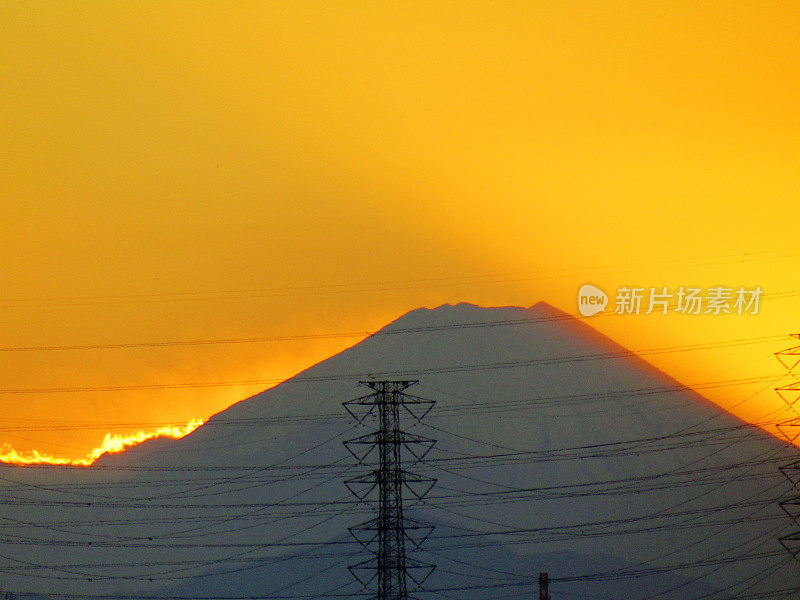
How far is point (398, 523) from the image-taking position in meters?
47.1

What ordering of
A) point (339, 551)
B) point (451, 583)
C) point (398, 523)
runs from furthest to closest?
point (339, 551) < point (451, 583) < point (398, 523)

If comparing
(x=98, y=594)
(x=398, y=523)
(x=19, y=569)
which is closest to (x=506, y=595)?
(x=98, y=594)

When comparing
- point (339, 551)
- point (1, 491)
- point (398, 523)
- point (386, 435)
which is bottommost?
point (398, 523)

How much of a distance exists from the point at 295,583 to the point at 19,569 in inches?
2440

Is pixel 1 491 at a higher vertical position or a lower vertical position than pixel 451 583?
higher

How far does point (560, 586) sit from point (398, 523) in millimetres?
136048

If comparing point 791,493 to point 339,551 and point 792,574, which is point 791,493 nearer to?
point 792,574

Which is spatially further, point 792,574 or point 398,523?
point 792,574

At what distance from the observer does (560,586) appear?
173 metres

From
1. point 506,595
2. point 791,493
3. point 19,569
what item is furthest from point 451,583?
point 19,569

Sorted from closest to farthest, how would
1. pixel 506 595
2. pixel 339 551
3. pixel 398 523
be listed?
1. pixel 398 523
2. pixel 506 595
3. pixel 339 551

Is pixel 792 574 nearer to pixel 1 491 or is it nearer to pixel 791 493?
pixel 791 493

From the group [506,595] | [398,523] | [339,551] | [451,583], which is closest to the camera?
[398,523]

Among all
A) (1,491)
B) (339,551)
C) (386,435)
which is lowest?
(386,435)
